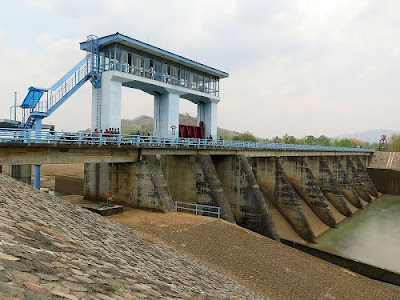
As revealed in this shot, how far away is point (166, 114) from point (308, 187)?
68.5 ft

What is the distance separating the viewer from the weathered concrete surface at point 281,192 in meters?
29.6

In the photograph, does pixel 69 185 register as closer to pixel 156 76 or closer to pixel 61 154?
pixel 156 76

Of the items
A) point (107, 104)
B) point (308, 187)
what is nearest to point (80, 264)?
point (107, 104)

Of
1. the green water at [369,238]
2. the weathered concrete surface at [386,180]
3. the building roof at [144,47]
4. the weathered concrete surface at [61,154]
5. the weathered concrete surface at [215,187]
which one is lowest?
the green water at [369,238]

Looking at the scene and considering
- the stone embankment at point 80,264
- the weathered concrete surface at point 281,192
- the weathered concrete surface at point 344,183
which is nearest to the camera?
the stone embankment at point 80,264

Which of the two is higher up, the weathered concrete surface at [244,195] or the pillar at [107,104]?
the pillar at [107,104]

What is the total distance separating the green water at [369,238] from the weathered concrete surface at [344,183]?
2.77m

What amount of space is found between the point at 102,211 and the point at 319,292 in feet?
44.6

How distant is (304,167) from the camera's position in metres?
38.4

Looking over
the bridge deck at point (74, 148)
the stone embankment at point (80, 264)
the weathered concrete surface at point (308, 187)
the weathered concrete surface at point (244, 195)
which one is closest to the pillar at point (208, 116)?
the weathered concrete surface at point (244, 195)

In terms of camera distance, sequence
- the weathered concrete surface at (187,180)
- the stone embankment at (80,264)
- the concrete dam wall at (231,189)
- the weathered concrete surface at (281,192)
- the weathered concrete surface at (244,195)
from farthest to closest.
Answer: the weathered concrete surface at (281,192) → the weathered concrete surface at (244,195) → the weathered concrete surface at (187,180) → the concrete dam wall at (231,189) → the stone embankment at (80,264)

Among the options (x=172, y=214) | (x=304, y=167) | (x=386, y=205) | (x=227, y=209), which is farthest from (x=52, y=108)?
(x=386, y=205)

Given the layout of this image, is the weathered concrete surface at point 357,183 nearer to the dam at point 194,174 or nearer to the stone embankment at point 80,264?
the dam at point 194,174

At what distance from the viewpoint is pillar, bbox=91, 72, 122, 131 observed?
2620 cm
